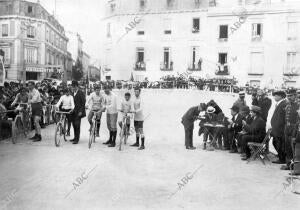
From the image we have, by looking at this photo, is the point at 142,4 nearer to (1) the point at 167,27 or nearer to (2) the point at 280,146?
(1) the point at 167,27

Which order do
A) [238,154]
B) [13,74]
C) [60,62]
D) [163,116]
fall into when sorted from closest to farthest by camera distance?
[238,154] < [163,116] < [13,74] < [60,62]

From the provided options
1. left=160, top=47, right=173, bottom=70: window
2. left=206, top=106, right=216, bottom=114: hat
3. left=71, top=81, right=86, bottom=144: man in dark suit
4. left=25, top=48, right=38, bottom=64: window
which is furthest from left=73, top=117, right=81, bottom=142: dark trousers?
left=25, top=48, right=38, bottom=64: window

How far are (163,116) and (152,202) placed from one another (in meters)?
13.5

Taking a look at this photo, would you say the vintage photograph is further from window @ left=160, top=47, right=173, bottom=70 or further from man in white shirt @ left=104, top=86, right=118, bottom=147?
window @ left=160, top=47, right=173, bottom=70

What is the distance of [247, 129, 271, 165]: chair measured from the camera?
28.7ft

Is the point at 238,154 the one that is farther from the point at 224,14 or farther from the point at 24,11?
the point at 24,11

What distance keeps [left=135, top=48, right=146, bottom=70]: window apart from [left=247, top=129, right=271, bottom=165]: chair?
30.6 metres

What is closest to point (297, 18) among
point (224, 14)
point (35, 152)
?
point (224, 14)

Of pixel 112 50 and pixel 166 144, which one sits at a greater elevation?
pixel 112 50

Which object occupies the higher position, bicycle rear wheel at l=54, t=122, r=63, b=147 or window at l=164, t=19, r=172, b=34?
window at l=164, t=19, r=172, b=34

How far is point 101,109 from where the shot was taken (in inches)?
418

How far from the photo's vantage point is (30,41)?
136ft

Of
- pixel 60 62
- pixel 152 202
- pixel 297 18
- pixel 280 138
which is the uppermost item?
pixel 297 18

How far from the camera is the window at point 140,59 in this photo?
39.3m
